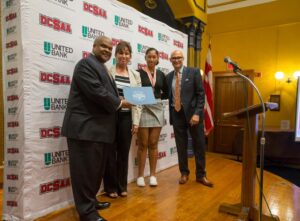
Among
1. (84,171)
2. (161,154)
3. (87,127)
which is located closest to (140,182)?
(161,154)

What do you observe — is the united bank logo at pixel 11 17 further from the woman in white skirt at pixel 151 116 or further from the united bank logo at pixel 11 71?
the woman in white skirt at pixel 151 116

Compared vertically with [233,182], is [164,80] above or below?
above

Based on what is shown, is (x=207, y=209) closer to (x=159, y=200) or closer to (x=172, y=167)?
(x=159, y=200)

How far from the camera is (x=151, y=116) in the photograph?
8.52 ft

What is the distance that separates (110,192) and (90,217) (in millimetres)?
594

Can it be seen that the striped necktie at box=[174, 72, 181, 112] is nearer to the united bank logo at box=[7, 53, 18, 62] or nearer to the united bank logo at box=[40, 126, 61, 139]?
the united bank logo at box=[40, 126, 61, 139]

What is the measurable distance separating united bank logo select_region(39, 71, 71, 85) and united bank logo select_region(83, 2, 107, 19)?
0.67m

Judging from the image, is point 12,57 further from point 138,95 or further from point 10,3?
point 138,95

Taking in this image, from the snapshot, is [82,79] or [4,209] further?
[4,209]

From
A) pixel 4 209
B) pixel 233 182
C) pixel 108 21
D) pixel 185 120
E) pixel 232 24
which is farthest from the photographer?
pixel 232 24

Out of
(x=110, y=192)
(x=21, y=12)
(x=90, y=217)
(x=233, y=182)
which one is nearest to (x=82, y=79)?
(x=21, y=12)

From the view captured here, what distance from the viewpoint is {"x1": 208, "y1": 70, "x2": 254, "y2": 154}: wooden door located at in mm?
5438

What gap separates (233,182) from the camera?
9.59ft

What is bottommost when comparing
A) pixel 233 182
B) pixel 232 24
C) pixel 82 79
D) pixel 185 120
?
pixel 233 182
